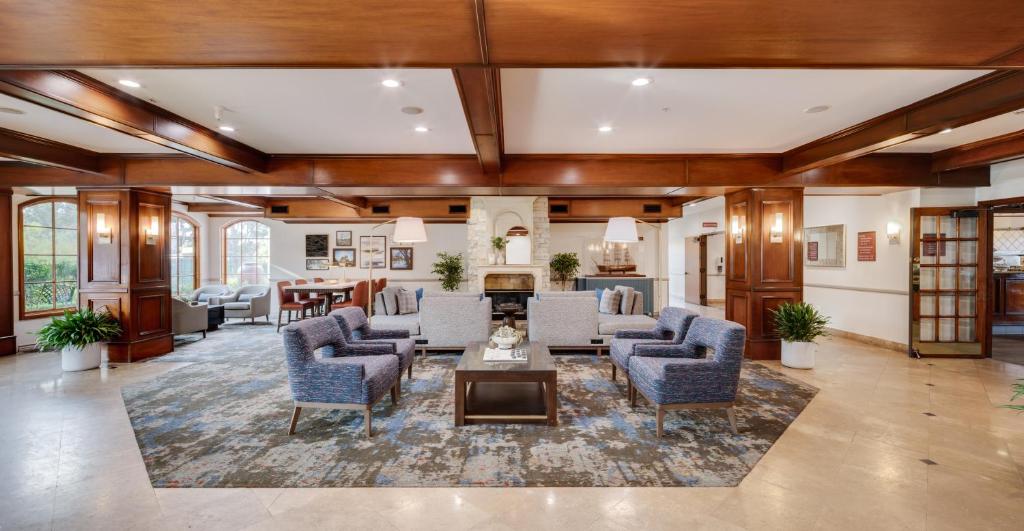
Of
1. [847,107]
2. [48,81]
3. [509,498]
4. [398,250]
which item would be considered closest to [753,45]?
[847,107]

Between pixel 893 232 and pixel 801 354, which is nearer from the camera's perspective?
pixel 801 354

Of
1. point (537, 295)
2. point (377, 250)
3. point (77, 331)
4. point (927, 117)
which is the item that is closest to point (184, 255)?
point (377, 250)

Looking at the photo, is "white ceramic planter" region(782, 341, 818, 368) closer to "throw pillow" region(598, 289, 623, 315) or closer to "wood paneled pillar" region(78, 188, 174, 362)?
"throw pillow" region(598, 289, 623, 315)

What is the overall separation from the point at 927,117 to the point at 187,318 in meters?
9.93

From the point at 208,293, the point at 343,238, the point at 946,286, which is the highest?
the point at 343,238

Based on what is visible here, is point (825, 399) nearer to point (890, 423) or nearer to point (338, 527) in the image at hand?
point (890, 423)

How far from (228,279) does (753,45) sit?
12381 millimetres

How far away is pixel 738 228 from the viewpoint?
5.89 meters

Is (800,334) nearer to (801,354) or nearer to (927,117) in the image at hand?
(801,354)

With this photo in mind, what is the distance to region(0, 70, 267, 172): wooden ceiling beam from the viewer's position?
2811mm

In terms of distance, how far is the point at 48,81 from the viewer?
2.86 m

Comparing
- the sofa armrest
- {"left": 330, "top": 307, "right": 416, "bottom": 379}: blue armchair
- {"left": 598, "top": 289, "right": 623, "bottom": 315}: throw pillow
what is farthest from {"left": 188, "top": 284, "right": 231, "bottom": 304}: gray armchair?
the sofa armrest

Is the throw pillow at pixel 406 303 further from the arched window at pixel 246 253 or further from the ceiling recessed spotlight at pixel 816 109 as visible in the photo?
the arched window at pixel 246 253

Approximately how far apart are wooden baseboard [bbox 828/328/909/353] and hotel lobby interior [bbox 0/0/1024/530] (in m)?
0.04
